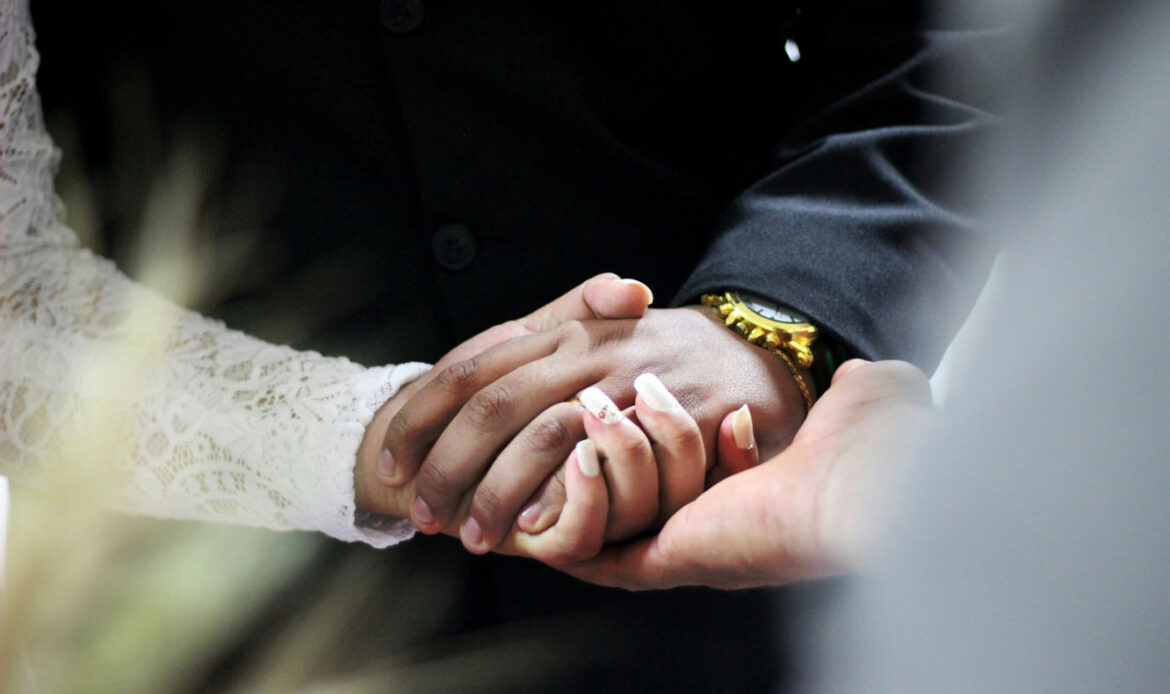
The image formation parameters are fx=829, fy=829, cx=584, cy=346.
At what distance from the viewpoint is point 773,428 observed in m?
0.64

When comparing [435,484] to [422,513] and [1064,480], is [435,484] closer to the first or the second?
[422,513]

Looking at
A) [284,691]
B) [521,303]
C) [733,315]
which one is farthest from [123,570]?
[733,315]

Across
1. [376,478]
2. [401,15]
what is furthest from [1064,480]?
[401,15]

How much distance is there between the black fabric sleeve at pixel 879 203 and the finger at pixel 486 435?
0.60 feet

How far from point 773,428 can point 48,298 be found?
→ 0.64 metres

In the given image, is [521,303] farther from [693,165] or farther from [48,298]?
[48,298]

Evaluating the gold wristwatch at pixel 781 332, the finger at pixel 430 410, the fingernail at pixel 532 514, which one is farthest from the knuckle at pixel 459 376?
the gold wristwatch at pixel 781 332

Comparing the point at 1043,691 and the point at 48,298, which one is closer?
the point at 1043,691

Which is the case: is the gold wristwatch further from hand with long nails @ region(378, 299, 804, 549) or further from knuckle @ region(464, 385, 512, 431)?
knuckle @ region(464, 385, 512, 431)

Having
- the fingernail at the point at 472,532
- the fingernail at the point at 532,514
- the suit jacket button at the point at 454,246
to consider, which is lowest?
the fingernail at the point at 472,532

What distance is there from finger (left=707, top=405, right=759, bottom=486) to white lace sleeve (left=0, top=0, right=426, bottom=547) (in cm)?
26

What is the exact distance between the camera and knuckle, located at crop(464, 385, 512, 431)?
0.59 meters

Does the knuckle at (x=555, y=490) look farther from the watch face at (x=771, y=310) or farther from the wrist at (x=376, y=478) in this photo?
the watch face at (x=771, y=310)

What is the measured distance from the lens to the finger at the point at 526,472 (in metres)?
0.58
